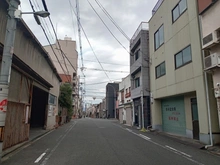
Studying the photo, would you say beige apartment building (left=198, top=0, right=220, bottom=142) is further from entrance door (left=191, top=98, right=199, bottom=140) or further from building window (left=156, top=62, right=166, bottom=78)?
building window (left=156, top=62, right=166, bottom=78)

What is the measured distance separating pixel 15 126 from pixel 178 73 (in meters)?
11.2

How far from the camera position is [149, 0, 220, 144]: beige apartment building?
434 inches

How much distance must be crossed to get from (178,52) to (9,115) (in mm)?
11782

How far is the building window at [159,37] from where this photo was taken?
1722cm

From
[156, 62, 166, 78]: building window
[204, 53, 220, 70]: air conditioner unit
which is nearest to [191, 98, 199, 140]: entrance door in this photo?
[204, 53, 220, 70]: air conditioner unit

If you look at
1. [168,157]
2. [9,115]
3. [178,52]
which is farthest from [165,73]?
[9,115]

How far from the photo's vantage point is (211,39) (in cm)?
966

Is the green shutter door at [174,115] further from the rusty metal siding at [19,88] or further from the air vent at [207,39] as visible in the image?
the rusty metal siding at [19,88]

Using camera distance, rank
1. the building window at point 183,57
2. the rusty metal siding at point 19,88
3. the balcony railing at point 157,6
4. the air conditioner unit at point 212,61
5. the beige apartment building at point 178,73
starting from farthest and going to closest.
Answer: the balcony railing at point 157,6 < the building window at point 183,57 < the beige apartment building at point 178,73 < the air conditioner unit at point 212,61 < the rusty metal siding at point 19,88

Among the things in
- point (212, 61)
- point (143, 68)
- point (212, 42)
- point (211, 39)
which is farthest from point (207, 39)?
point (143, 68)

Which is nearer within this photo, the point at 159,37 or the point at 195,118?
the point at 195,118

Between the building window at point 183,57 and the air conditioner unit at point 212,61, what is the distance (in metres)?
2.28

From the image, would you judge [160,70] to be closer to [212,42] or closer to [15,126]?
[212,42]

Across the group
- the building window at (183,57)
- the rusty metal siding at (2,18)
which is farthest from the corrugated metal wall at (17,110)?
the building window at (183,57)
